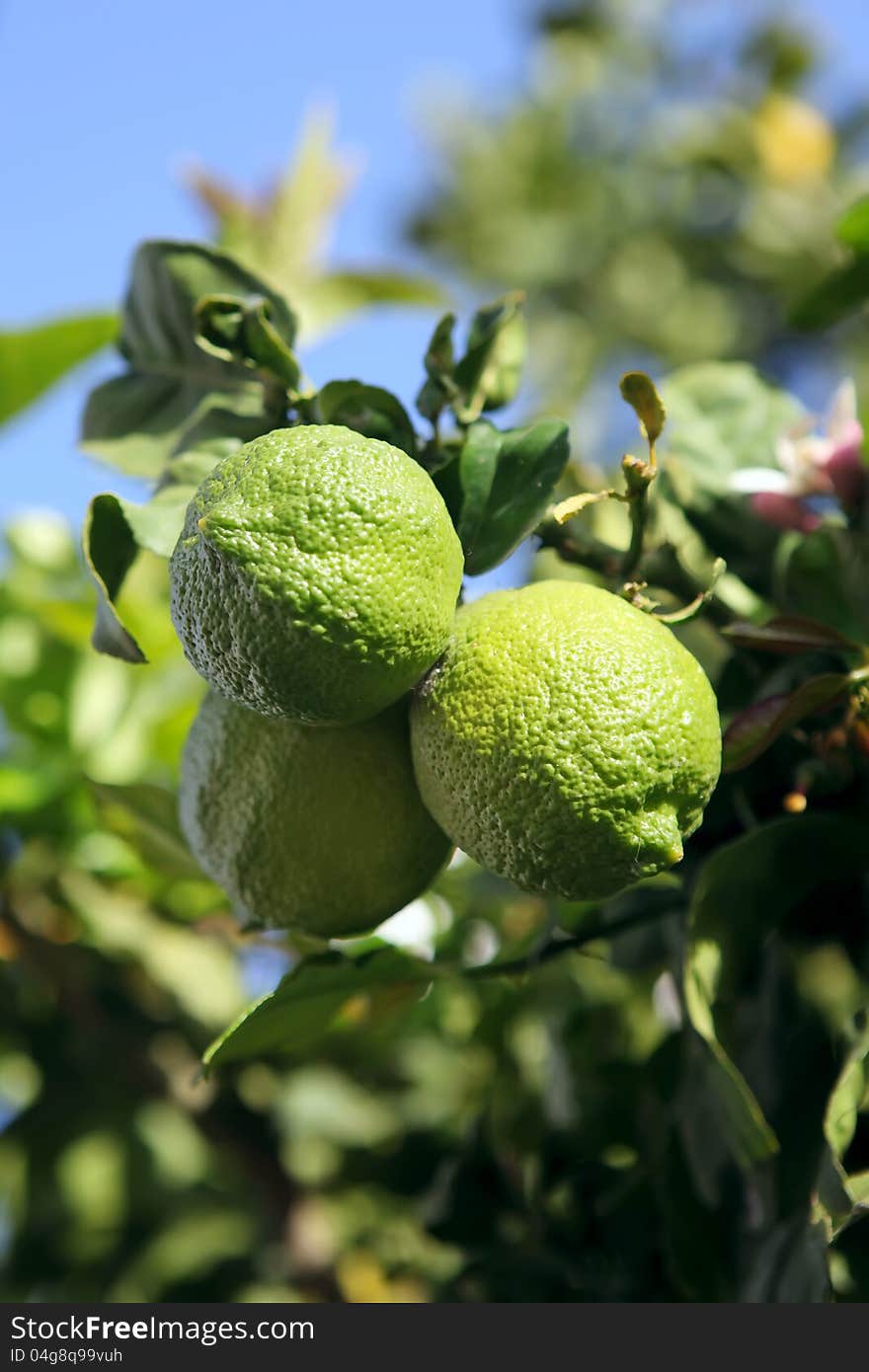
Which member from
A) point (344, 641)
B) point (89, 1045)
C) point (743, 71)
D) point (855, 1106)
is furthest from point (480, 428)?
point (743, 71)

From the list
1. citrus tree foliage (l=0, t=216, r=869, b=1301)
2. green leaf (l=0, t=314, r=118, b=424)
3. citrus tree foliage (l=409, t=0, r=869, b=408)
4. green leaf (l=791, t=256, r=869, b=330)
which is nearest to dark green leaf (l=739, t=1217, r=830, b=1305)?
citrus tree foliage (l=0, t=216, r=869, b=1301)

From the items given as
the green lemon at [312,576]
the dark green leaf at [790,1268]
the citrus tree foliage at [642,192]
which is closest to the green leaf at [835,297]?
the green lemon at [312,576]

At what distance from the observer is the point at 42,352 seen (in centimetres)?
129

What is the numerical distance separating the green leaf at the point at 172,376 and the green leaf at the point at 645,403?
211 mm

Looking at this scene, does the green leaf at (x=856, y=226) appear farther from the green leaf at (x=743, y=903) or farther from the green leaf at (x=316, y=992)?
the green leaf at (x=316, y=992)

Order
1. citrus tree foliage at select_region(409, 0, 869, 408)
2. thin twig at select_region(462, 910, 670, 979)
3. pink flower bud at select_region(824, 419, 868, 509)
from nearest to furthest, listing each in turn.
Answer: thin twig at select_region(462, 910, 670, 979) → pink flower bud at select_region(824, 419, 868, 509) → citrus tree foliage at select_region(409, 0, 869, 408)

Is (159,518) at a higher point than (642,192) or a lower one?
higher

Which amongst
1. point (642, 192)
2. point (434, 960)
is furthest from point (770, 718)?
point (642, 192)

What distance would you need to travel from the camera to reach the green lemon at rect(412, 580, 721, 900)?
2.06 ft

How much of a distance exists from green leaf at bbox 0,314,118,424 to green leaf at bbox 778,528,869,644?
0.69 metres

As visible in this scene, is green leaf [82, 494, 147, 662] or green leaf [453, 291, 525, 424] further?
green leaf [453, 291, 525, 424]

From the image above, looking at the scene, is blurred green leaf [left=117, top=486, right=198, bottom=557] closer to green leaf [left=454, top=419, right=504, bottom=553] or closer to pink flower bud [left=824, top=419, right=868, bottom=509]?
green leaf [left=454, top=419, right=504, bottom=553]

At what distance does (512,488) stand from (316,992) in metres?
0.33

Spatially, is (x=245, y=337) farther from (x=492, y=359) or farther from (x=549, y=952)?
(x=549, y=952)
